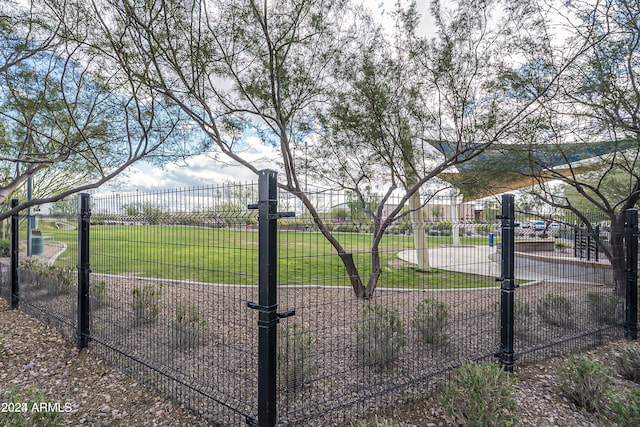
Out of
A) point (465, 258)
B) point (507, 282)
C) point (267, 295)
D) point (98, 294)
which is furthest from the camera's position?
point (98, 294)

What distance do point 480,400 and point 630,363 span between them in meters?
2.34

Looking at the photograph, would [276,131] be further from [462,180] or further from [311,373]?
[311,373]

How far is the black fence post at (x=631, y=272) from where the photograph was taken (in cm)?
454

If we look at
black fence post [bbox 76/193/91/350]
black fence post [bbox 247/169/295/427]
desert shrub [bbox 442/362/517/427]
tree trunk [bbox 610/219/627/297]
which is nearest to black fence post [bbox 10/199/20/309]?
black fence post [bbox 76/193/91/350]

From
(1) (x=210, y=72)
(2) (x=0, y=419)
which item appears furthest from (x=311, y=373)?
(1) (x=210, y=72)

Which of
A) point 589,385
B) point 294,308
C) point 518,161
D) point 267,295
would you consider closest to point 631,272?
point 518,161

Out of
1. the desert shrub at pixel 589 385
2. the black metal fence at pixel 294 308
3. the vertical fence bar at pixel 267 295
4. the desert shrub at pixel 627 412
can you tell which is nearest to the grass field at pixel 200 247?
the black metal fence at pixel 294 308

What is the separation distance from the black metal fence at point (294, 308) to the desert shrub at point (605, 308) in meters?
0.02

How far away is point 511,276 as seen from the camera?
11.4 feet

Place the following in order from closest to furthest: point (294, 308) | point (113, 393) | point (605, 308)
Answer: point (294, 308) < point (113, 393) < point (605, 308)

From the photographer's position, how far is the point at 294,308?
2941 mm

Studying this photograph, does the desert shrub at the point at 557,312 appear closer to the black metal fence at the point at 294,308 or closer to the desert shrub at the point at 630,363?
the black metal fence at the point at 294,308

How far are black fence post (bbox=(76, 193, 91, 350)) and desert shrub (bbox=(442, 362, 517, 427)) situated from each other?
3919mm

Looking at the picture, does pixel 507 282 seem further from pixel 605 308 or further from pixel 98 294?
pixel 98 294
